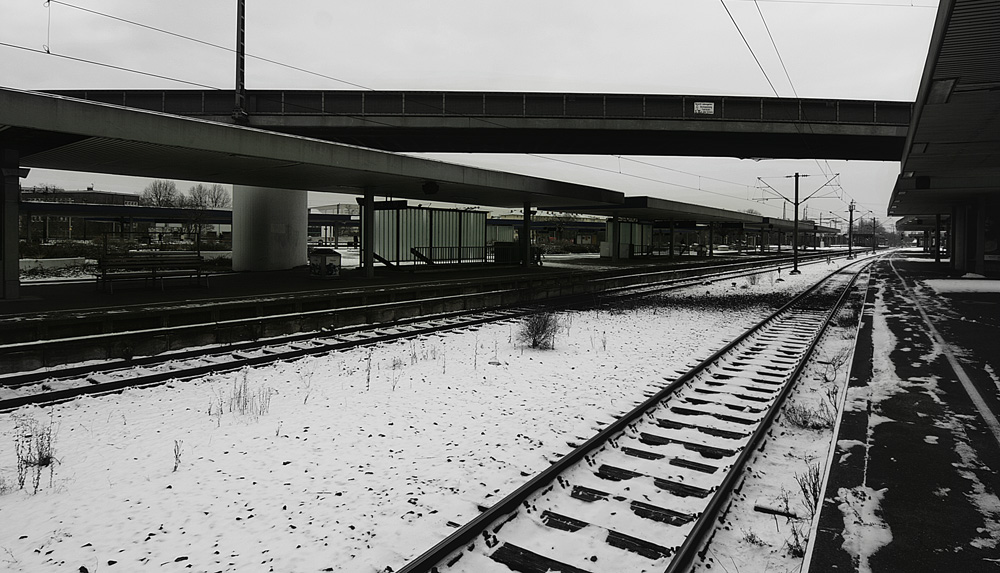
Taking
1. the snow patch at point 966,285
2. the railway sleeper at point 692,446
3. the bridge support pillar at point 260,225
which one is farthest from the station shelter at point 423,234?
the snow patch at point 966,285

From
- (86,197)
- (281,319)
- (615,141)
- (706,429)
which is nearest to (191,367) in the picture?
A: (281,319)

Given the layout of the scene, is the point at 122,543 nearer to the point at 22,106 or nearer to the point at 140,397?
the point at 140,397

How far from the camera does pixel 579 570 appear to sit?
384 cm

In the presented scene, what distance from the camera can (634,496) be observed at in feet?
16.3

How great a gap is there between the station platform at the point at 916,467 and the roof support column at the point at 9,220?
55.6 feet

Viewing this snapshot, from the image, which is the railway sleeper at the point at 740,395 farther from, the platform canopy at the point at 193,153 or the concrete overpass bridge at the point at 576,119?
the concrete overpass bridge at the point at 576,119

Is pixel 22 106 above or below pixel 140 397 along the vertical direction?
above

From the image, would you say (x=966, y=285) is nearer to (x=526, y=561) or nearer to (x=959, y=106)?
(x=959, y=106)

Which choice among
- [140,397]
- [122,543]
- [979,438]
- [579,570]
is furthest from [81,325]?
[979,438]

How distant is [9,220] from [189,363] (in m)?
7.84

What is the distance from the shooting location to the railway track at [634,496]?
13.0 ft

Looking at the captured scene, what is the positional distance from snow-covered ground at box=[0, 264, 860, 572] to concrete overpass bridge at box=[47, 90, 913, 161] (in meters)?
21.9

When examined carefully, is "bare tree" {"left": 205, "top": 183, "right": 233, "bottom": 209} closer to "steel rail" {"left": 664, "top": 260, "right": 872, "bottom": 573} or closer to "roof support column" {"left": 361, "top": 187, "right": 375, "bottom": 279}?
"roof support column" {"left": 361, "top": 187, "right": 375, "bottom": 279}

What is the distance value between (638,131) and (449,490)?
27.6m
